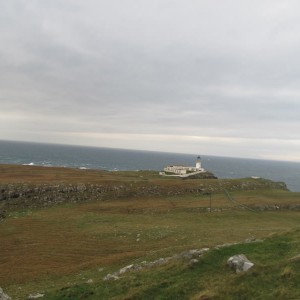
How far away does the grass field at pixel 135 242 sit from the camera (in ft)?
61.7

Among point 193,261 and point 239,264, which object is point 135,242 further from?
point 239,264

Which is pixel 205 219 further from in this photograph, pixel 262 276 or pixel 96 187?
pixel 262 276

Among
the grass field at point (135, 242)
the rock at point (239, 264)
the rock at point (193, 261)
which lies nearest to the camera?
the grass field at point (135, 242)

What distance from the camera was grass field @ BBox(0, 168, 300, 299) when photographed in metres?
18.8

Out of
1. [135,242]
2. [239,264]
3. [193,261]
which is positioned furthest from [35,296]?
[135,242]

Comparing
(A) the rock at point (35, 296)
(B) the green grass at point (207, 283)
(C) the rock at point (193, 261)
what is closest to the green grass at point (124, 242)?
(B) the green grass at point (207, 283)

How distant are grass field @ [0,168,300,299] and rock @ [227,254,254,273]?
486 millimetres

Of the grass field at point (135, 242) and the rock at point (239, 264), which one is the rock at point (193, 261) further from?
the rock at point (239, 264)

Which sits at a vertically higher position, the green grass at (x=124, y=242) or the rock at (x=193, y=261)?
the rock at (x=193, y=261)

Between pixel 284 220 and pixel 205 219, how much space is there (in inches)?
448

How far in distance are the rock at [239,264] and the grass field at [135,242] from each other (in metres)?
0.49

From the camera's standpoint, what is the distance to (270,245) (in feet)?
81.1

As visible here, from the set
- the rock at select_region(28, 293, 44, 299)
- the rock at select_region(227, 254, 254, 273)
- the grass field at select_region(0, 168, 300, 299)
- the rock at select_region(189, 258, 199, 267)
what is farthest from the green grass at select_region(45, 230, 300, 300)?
the rock at select_region(28, 293, 44, 299)

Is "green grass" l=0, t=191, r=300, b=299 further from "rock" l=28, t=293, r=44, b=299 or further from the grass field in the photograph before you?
"rock" l=28, t=293, r=44, b=299
